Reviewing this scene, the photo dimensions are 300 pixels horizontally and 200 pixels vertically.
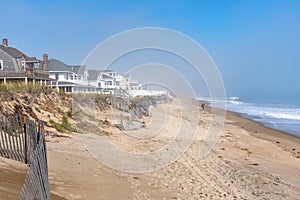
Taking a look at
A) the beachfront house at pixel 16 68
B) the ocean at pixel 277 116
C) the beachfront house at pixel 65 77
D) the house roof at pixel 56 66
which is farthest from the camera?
the house roof at pixel 56 66

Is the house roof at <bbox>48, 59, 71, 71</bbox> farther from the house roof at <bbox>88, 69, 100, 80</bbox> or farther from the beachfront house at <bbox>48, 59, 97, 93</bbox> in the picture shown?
→ the house roof at <bbox>88, 69, 100, 80</bbox>

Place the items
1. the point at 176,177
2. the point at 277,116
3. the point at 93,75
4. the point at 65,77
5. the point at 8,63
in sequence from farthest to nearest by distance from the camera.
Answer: the point at 93,75 → the point at 65,77 → the point at 277,116 → the point at 8,63 → the point at 176,177

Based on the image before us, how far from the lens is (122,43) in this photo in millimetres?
11484

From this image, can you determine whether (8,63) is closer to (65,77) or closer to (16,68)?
(16,68)

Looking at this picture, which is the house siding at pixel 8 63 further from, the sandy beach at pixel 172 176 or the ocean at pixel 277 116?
the ocean at pixel 277 116

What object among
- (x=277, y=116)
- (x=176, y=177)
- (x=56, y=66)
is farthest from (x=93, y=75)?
(x=176, y=177)

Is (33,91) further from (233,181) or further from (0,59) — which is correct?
(0,59)

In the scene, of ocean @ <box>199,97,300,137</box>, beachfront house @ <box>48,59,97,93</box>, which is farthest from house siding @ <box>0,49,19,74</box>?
ocean @ <box>199,97,300,137</box>

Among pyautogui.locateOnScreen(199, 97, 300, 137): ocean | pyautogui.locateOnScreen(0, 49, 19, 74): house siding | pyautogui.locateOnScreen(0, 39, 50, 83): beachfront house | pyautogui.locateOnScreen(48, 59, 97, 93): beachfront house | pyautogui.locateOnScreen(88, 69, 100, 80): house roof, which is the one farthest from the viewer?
pyautogui.locateOnScreen(88, 69, 100, 80): house roof

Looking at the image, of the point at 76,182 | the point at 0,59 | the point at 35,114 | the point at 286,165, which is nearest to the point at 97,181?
the point at 76,182

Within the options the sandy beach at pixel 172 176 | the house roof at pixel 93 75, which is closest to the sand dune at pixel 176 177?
the sandy beach at pixel 172 176

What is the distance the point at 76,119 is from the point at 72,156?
7206mm

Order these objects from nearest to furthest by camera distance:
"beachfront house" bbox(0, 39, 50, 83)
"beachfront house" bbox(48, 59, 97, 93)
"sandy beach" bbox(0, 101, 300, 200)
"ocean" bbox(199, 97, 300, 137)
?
"sandy beach" bbox(0, 101, 300, 200), "ocean" bbox(199, 97, 300, 137), "beachfront house" bbox(0, 39, 50, 83), "beachfront house" bbox(48, 59, 97, 93)

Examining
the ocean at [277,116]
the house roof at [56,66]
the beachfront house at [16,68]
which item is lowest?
the ocean at [277,116]
